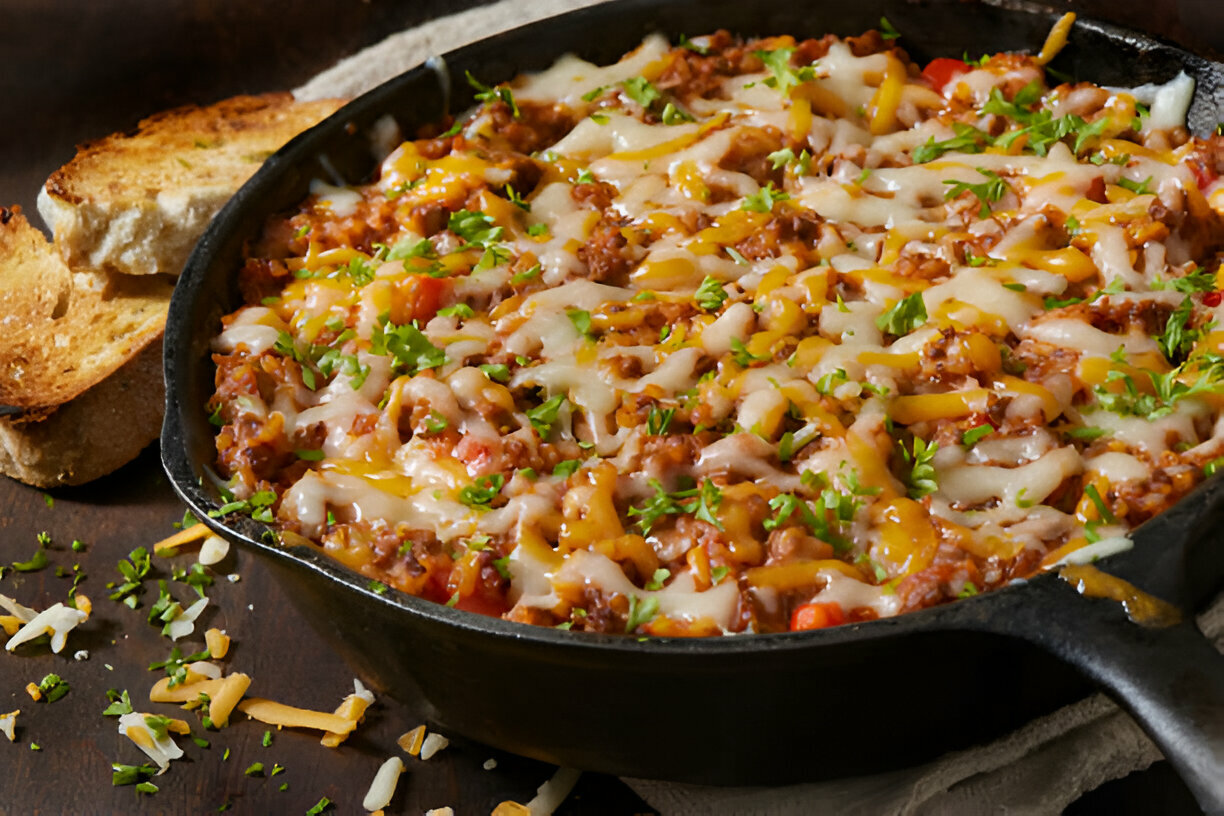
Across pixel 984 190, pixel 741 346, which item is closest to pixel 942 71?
pixel 984 190

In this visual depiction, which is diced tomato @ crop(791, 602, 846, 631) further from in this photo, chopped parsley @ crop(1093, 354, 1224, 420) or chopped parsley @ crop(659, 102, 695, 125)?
chopped parsley @ crop(659, 102, 695, 125)

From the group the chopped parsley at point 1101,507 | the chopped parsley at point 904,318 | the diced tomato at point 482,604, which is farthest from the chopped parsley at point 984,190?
the diced tomato at point 482,604

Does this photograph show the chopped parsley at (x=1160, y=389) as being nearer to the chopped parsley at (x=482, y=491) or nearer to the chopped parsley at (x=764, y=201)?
the chopped parsley at (x=764, y=201)

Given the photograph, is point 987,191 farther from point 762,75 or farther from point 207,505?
point 207,505

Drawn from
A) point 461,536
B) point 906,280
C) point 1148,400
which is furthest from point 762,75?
point 461,536

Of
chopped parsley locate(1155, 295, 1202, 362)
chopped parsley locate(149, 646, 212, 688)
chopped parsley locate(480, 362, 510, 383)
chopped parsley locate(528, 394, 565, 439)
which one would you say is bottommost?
chopped parsley locate(149, 646, 212, 688)

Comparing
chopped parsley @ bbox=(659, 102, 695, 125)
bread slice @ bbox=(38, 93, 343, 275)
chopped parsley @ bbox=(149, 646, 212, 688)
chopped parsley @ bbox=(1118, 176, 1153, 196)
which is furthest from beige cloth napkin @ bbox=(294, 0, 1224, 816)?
bread slice @ bbox=(38, 93, 343, 275)

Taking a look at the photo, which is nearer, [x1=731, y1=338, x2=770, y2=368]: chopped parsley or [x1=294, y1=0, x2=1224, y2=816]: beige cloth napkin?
[x1=294, y1=0, x2=1224, y2=816]: beige cloth napkin
